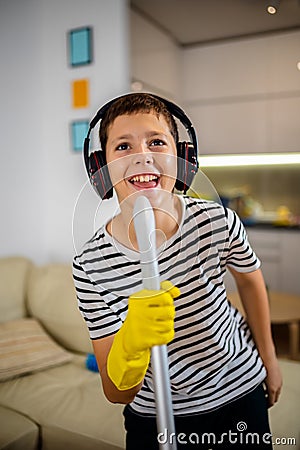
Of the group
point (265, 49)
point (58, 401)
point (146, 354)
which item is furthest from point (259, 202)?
point (58, 401)

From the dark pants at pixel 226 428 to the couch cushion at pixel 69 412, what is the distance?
137 mm

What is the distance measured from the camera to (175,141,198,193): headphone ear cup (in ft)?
1.52

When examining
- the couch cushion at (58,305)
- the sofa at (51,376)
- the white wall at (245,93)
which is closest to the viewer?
the white wall at (245,93)

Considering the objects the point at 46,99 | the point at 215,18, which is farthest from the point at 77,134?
the point at 215,18

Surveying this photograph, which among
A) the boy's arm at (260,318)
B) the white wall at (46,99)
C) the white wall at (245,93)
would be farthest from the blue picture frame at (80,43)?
the boy's arm at (260,318)

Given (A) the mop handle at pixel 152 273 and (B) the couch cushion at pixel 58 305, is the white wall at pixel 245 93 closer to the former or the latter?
(A) the mop handle at pixel 152 273

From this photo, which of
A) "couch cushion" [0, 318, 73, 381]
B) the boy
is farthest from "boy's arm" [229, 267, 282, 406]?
"couch cushion" [0, 318, 73, 381]

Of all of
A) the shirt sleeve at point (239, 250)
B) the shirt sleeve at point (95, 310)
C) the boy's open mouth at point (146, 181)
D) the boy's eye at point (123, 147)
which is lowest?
the shirt sleeve at point (95, 310)

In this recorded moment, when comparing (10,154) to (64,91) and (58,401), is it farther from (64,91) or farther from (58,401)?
(58,401)

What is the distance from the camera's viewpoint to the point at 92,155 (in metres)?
0.50

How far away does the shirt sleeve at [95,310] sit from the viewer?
491 mm

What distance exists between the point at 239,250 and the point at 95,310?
0.55ft

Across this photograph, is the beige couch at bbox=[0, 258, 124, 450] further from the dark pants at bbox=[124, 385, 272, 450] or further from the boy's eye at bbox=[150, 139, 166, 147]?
the boy's eye at bbox=[150, 139, 166, 147]

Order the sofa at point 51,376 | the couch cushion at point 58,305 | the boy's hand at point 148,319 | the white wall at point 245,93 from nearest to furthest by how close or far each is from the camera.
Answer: the boy's hand at point 148,319 → the white wall at point 245,93 → the sofa at point 51,376 → the couch cushion at point 58,305
